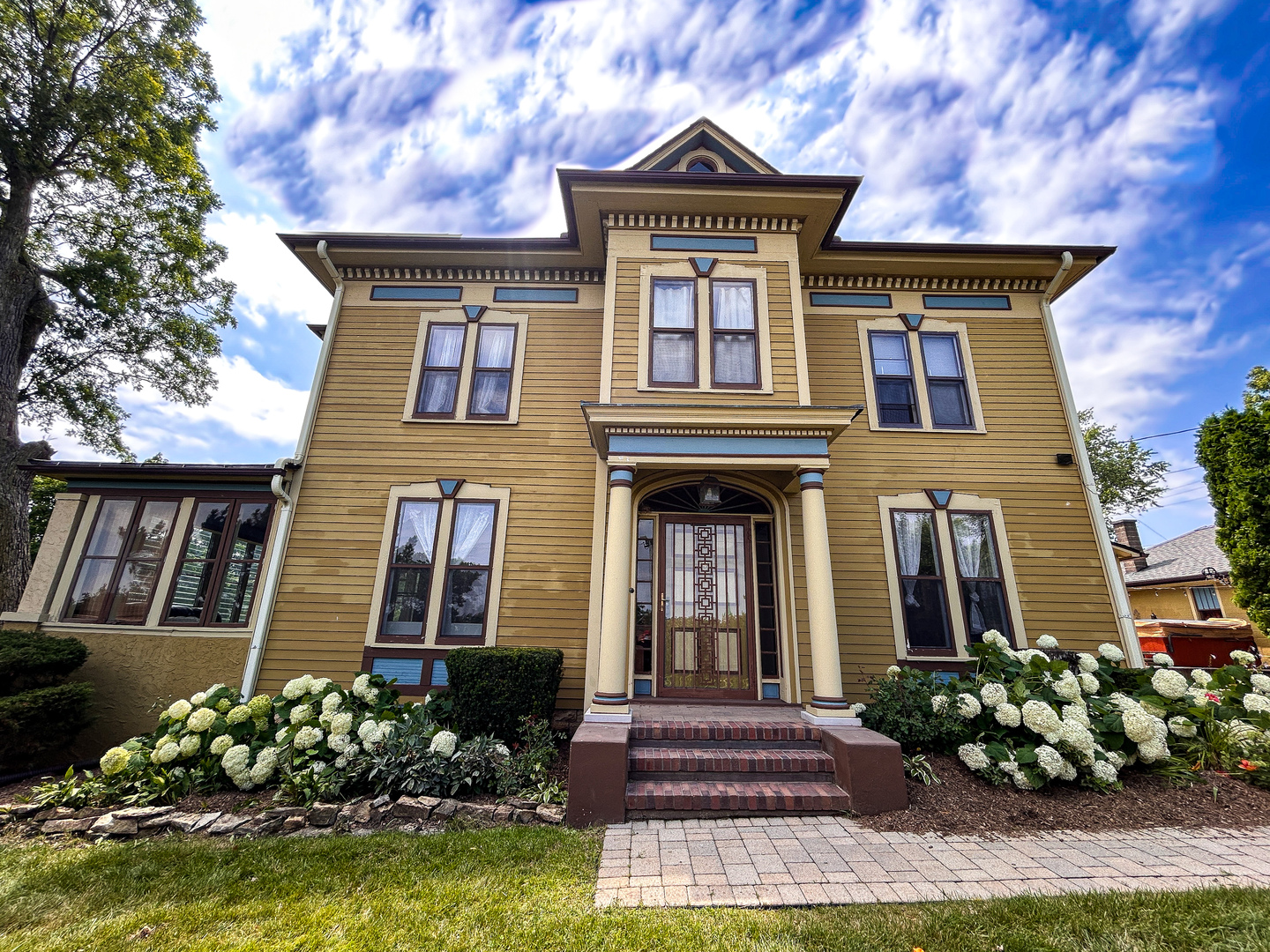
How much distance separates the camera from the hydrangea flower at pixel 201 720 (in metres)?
4.93

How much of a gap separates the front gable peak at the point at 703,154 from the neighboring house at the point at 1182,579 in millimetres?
16977

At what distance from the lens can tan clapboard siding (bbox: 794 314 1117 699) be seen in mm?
6691

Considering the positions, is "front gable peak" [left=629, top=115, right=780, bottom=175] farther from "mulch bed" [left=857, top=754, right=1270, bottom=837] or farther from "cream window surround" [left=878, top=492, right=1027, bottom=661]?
"mulch bed" [left=857, top=754, right=1270, bottom=837]

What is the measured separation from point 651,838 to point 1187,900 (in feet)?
10.5

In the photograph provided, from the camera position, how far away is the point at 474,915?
2818mm

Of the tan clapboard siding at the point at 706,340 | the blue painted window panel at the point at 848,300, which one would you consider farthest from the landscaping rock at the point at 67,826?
the blue painted window panel at the point at 848,300

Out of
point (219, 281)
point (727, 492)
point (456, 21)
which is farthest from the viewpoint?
point (219, 281)

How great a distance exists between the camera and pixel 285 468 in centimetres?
700

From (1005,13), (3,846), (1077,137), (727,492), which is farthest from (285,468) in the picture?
(1077,137)

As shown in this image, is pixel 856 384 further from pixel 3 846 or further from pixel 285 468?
pixel 3 846

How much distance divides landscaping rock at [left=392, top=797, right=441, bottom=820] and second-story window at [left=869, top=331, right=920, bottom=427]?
7300mm

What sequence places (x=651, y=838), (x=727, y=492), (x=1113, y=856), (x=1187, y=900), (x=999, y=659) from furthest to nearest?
(x=727, y=492), (x=999, y=659), (x=651, y=838), (x=1113, y=856), (x=1187, y=900)

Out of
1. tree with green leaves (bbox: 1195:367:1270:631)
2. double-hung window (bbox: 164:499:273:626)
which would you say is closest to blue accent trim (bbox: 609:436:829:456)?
double-hung window (bbox: 164:499:273:626)

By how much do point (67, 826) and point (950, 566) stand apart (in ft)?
31.6
